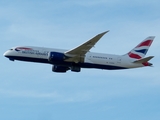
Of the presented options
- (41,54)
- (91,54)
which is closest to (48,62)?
(41,54)

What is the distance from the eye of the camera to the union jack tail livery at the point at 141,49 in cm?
7724

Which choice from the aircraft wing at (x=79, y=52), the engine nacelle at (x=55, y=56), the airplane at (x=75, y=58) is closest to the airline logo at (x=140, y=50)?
the airplane at (x=75, y=58)

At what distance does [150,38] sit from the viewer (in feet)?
260

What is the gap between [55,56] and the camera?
72.1 metres

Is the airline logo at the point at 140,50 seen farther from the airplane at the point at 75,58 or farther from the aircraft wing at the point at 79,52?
the aircraft wing at the point at 79,52

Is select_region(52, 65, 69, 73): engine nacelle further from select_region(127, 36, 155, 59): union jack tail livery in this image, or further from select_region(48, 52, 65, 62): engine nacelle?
select_region(127, 36, 155, 59): union jack tail livery

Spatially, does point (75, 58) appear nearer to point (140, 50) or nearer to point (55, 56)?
point (55, 56)

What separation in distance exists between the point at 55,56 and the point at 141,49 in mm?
13869

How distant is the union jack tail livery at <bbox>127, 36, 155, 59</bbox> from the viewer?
77.2 meters

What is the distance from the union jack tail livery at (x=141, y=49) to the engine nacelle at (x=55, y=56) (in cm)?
1030

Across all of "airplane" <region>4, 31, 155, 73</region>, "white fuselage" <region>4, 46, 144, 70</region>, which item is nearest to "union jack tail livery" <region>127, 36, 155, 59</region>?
"airplane" <region>4, 31, 155, 73</region>

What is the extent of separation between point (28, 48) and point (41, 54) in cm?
201

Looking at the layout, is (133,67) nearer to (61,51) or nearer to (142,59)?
(142,59)

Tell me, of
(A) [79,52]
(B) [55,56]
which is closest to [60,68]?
(B) [55,56]
